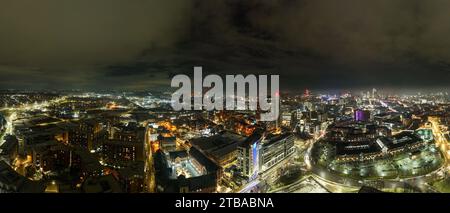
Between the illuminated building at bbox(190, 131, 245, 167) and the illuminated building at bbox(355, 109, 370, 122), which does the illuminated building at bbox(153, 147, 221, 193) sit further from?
the illuminated building at bbox(355, 109, 370, 122)

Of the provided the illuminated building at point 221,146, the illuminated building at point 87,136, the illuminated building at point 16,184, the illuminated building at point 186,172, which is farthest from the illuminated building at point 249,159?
the illuminated building at point 87,136

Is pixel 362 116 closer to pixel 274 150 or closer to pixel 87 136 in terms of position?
pixel 274 150

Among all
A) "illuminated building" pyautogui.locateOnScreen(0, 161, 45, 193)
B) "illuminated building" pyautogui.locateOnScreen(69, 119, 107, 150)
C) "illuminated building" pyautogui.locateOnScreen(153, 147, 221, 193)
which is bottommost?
"illuminated building" pyautogui.locateOnScreen(153, 147, 221, 193)

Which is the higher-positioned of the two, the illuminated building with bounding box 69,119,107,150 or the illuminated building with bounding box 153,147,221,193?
the illuminated building with bounding box 69,119,107,150

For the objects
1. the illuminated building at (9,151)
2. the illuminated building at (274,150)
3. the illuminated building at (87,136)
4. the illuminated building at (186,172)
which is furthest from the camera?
the illuminated building at (87,136)

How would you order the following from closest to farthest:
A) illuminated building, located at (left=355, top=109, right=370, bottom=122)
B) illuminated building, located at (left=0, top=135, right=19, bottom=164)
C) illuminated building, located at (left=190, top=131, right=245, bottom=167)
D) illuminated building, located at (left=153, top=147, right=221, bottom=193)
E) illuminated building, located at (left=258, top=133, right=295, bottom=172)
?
1. illuminated building, located at (left=153, top=147, right=221, bottom=193)
2. illuminated building, located at (left=0, top=135, right=19, bottom=164)
3. illuminated building, located at (left=258, top=133, right=295, bottom=172)
4. illuminated building, located at (left=190, top=131, right=245, bottom=167)
5. illuminated building, located at (left=355, top=109, right=370, bottom=122)

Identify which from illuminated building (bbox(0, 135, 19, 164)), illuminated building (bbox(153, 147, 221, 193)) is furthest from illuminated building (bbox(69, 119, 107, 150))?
illuminated building (bbox(153, 147, 221, 193))

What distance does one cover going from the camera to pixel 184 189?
325cm

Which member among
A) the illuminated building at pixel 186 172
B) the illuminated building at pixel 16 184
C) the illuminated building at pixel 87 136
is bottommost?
the illuminated building at pixel 186 172

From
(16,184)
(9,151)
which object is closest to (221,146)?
(16,184)

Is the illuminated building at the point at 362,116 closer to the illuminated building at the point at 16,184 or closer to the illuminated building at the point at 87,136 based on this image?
the illuminated building at the point at 87,136

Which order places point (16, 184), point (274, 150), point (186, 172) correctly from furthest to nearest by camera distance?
point (274, 150) → point (186, 172) → point (16, 184)

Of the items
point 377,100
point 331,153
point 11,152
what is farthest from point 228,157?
point 377,100
